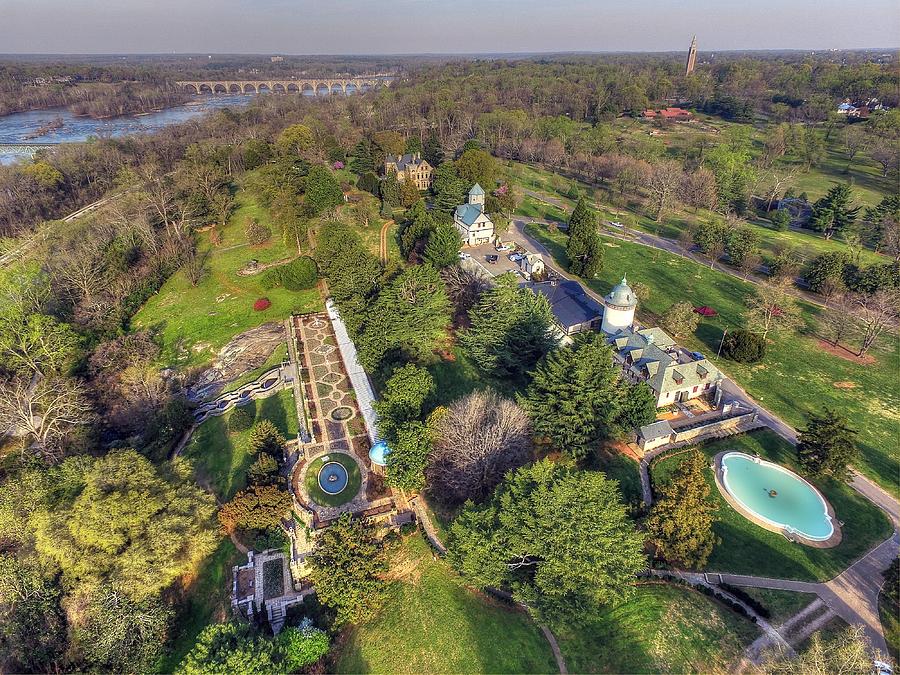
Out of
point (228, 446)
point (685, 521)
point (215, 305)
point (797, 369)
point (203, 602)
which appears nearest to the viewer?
point (685, 521)

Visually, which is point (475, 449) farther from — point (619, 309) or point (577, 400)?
point (619, 309)

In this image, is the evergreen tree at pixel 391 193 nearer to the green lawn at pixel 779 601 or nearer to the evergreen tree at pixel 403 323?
the evergreen tree at pixel 403 323

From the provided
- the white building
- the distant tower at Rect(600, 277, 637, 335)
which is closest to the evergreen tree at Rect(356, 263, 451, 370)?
the distant tower at Rect(600, 277, 637, 335)

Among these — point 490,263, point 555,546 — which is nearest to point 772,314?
point 490,263

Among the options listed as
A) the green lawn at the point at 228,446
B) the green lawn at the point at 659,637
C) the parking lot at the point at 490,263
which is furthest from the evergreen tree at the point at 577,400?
the parking lot at the point at 490,263

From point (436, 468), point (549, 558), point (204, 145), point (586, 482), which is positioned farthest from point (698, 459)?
point (204, 145)
